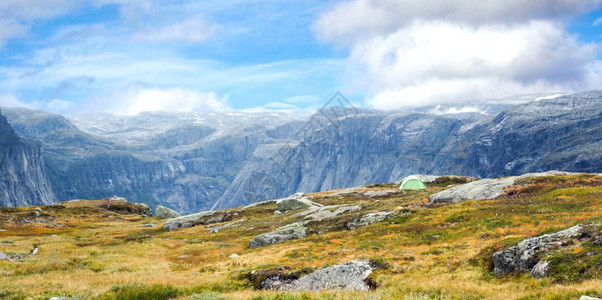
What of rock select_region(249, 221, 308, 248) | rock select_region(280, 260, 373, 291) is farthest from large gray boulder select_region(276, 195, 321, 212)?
rock select_region(280, 260, 373, 291)

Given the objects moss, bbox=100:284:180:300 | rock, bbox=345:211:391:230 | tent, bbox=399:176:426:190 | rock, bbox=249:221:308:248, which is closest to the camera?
moss, bbox=100:284:180:300

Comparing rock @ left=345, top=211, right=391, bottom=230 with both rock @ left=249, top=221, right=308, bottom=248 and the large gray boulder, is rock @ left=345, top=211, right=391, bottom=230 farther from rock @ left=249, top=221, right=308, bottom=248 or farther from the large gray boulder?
the large gray boulder

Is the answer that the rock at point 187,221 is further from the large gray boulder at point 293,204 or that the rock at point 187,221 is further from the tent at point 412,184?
the tent at point 412,184

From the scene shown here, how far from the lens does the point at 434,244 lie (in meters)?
35.9

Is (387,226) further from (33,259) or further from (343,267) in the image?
(33,259)

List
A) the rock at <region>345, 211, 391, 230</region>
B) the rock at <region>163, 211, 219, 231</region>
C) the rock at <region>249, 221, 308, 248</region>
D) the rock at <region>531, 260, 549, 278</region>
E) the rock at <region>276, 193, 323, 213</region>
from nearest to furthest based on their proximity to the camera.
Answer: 1. the rock at <region>531, 260, 549, 278</region>
2. the rock at <region>249, 221, 308, 248</region>
3. the rock at <region>345, 211, 391, 230</region>
4. the rock at <region>163, 211, 219, 231</region>
5. the rock at <region>276, 193, 323, 213</region>

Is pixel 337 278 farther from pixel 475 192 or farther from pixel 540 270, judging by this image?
pixel 475 192

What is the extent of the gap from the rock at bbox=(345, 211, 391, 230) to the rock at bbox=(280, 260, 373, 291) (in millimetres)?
27057

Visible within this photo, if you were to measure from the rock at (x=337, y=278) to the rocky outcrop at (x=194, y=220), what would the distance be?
2962 inches

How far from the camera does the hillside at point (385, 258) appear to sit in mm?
19484

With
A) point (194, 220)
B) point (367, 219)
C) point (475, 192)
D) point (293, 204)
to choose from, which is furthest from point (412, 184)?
point (367, 219)

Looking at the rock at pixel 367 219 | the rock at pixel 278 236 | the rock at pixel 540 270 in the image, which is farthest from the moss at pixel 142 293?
the rock at pixel 367 219

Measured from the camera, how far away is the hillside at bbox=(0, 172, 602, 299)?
63.9ft

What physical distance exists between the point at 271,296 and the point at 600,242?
59.1 feet
